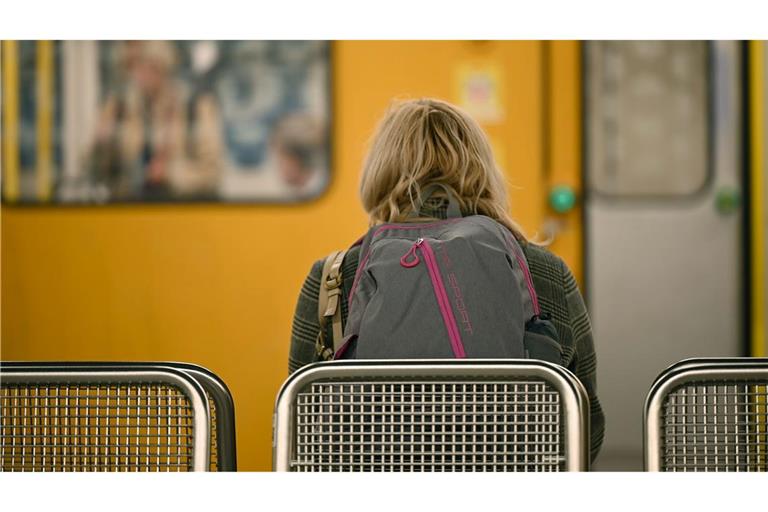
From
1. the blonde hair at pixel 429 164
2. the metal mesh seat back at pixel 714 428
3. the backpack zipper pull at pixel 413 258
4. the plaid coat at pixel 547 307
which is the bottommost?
the metal mesh seat back at pixel 714 428

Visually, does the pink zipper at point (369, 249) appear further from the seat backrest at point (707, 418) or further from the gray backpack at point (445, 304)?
the seat backrest at point (707, 418)

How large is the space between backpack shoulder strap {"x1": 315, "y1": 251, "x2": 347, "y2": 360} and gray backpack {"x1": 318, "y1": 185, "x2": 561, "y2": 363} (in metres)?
0.13

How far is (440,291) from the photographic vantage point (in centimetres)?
157

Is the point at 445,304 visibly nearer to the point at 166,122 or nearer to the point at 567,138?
the point at 567,138

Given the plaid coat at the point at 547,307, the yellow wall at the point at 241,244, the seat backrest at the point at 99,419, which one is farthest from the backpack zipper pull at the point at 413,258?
the yellow wall at the point at 241,244

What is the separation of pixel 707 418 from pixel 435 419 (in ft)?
1.34

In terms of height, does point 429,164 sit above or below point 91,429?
above

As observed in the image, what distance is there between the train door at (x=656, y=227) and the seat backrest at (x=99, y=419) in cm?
225

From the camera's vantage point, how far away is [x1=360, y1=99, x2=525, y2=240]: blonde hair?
1.97m

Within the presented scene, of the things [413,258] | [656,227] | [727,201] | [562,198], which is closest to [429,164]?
[413,258]

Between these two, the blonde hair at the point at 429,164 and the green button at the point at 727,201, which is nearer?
the blonde hair at the point at 429,164

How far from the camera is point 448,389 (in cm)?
135

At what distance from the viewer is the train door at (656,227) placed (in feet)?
11.0
